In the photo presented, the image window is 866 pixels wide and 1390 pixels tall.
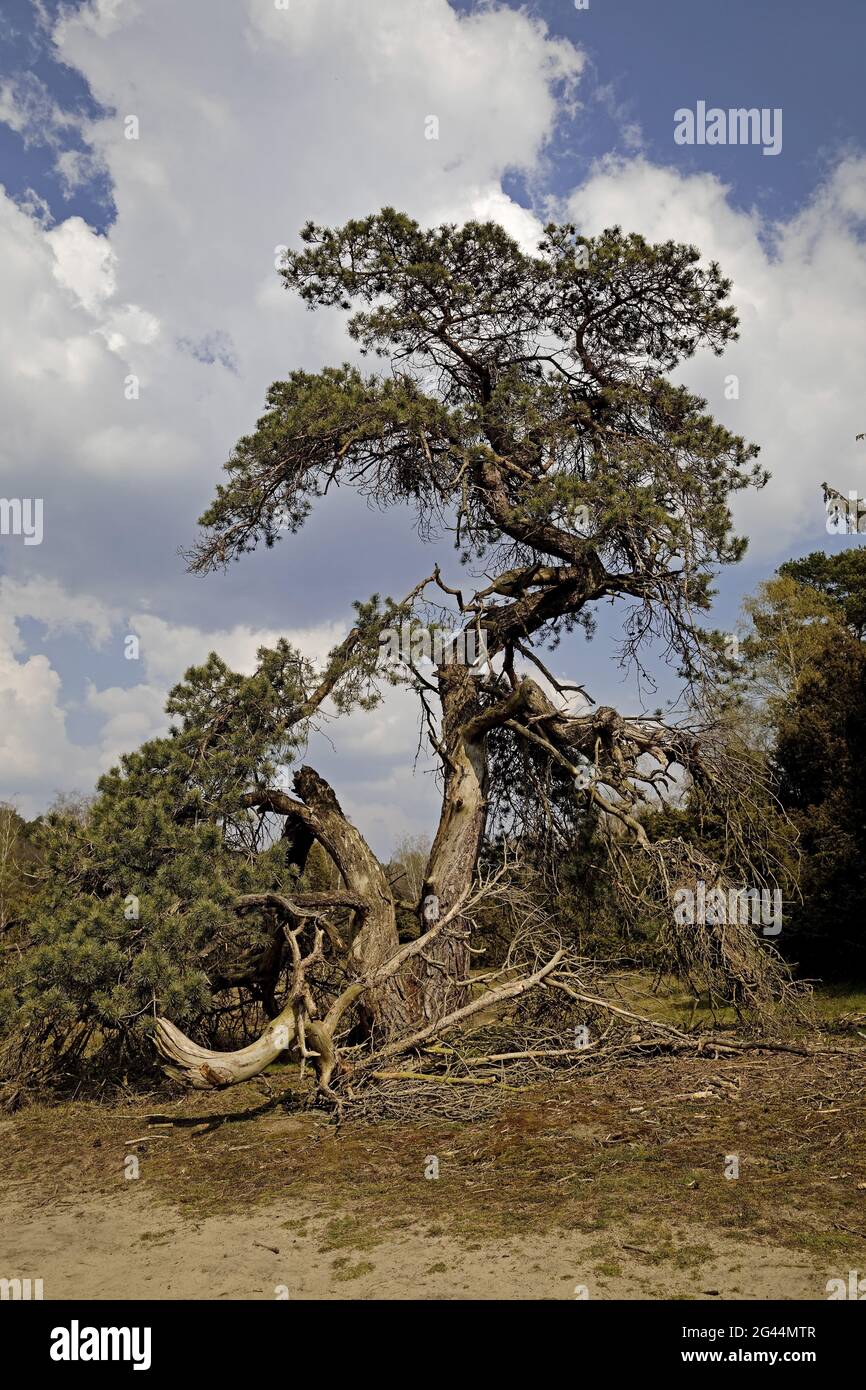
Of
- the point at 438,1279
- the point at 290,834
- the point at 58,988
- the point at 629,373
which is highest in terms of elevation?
the point at 629,373

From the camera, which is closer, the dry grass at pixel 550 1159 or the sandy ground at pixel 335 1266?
the sandy ground at pixel 335 1266

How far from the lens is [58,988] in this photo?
7.75m

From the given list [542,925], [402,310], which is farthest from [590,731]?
[402,310]

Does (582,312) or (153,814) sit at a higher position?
(582,312)

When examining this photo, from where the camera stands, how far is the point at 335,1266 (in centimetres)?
439

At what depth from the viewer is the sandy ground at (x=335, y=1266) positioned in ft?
12.8

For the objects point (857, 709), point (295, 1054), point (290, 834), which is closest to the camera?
point (295, 1054)

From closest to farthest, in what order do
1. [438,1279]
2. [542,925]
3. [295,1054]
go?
[438,1279] < [295,1054] < [542,925]

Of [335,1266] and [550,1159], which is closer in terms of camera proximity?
[335,1266]

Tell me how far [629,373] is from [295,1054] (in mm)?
8664

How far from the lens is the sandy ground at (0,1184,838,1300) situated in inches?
154

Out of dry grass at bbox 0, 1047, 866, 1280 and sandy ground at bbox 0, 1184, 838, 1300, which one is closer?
sandy ground at bbox 0, 1184, 838, 1300
